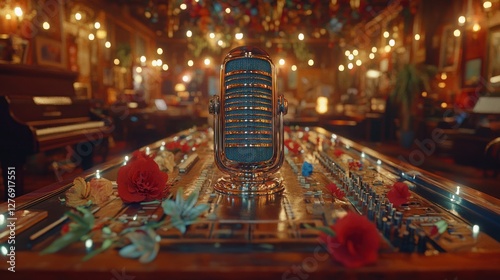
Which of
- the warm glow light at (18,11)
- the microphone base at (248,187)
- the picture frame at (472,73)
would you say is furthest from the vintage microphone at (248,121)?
the picture frame at (472,73)

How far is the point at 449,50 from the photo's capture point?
925cm

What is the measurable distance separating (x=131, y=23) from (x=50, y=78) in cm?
1021

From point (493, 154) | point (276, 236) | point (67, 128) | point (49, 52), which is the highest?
point (49, 52)

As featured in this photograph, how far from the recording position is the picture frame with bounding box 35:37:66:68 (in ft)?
24.7

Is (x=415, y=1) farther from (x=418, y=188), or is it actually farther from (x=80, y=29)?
(x=418, y=188)

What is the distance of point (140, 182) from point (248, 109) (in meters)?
0.45

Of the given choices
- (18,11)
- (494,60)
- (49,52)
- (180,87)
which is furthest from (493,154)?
(180,87)

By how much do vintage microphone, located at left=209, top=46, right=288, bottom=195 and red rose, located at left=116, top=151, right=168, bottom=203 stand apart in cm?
23

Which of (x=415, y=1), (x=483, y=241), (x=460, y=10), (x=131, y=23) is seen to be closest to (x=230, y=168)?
(x=483, y=241)

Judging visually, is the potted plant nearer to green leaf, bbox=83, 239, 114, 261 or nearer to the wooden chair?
the wooden chair

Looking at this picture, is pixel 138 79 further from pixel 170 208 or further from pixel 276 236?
pixel 276 236

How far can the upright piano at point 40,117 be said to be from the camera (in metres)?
3.45

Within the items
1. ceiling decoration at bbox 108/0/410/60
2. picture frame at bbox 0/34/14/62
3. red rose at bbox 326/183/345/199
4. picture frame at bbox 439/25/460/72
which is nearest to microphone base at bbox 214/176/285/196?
red rose at bbox 326/183/345/199

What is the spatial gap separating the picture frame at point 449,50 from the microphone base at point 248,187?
9.29 m
